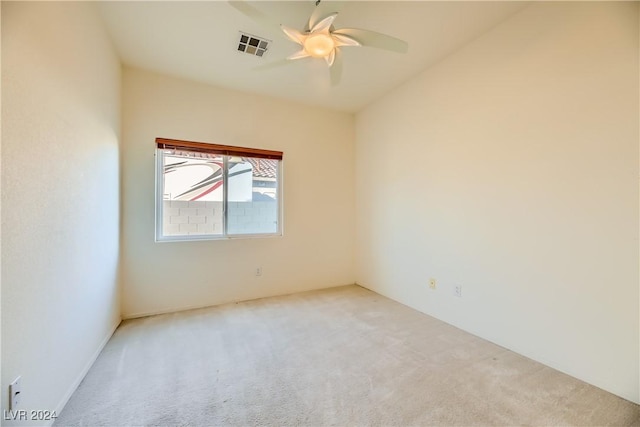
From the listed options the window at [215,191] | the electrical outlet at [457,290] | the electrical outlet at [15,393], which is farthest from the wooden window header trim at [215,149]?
the electrical outlet at [457,290]

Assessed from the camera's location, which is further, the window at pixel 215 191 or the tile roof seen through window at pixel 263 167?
the tile roof seen through window at pixel 263 167

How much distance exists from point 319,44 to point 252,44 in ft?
3.03

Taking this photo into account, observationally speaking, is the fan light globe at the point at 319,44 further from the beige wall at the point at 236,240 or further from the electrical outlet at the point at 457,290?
the electrical outlet at the point at 457,290

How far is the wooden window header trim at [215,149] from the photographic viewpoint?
295cm

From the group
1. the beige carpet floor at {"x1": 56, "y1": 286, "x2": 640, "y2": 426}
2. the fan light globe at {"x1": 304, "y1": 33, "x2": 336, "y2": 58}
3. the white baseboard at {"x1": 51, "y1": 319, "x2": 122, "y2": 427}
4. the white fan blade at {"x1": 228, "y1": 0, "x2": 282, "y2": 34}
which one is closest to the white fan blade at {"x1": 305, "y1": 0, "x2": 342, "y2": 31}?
the fan light globe at {"x1": 304, "y1": 33, "x2": 336, "y2": 58}

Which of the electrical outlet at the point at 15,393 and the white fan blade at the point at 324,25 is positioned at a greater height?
the white fan blade at the point at 324,25

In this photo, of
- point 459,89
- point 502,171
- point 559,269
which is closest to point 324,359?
point 559,269

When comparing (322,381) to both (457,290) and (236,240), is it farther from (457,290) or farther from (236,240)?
(236,240)

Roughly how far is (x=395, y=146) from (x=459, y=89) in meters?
0.97

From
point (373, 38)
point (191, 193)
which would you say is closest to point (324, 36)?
point (373, 38)

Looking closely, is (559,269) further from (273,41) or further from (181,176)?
(181,176)

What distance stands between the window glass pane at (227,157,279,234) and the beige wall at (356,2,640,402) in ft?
6.07

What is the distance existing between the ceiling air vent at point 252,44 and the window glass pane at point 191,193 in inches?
50.6

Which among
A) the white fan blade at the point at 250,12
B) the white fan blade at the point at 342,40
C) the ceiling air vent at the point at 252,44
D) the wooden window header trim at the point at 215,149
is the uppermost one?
the ceiling air vent at the point at 252,44
